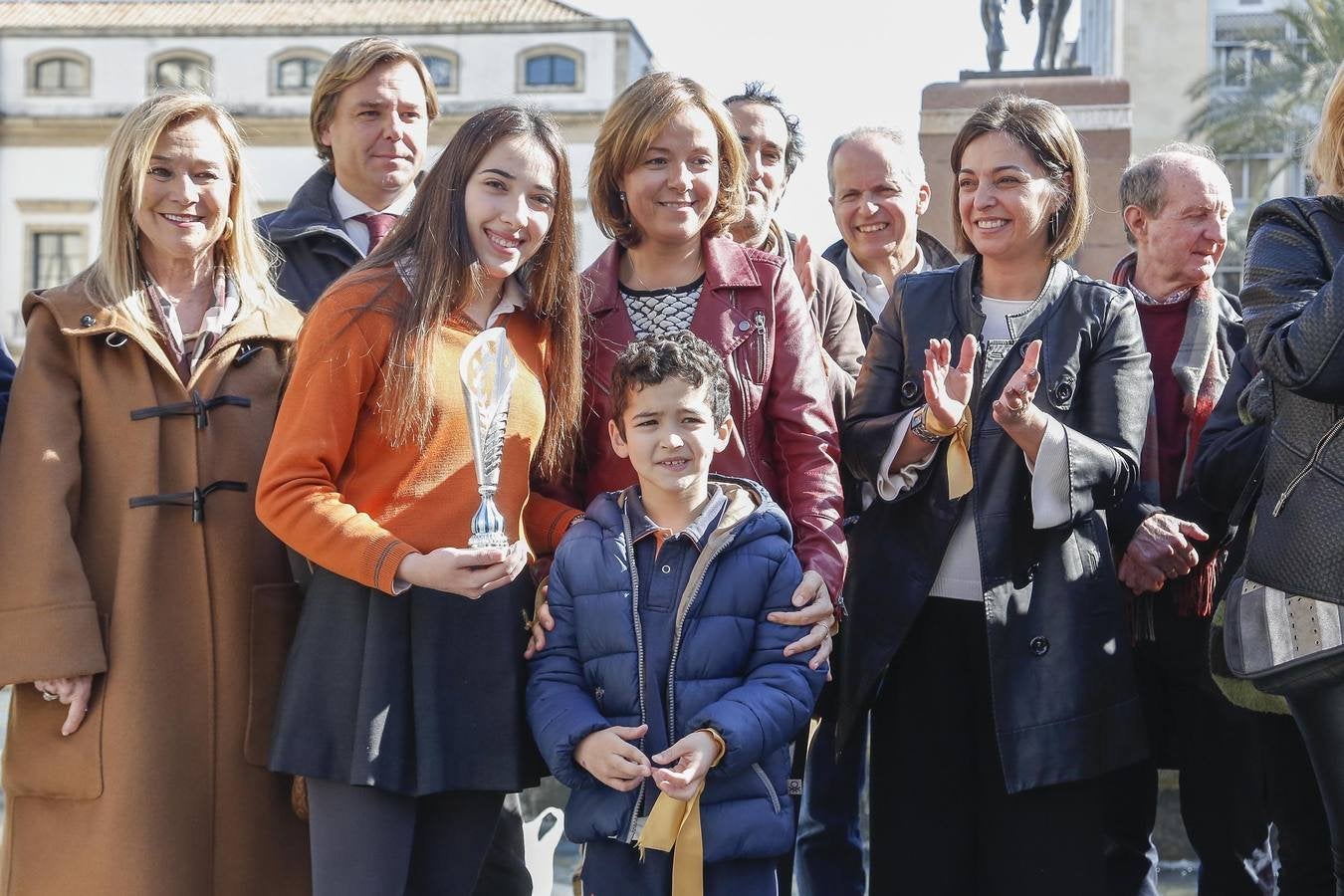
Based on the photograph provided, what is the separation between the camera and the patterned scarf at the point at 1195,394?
343 centimetres

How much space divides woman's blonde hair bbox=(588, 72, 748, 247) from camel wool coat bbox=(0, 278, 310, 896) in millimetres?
838

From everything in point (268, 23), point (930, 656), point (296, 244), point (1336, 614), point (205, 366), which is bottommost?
point (930, 656)

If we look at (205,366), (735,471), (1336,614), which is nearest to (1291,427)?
(1336,614)

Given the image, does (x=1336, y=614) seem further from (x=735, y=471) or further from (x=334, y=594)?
(x=334, y=594)

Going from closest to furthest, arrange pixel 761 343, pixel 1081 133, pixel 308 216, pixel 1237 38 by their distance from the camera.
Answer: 1. pixel 761 343
2. pixel 308 216
3. pixel 1081 133
4. pixel 1237 38

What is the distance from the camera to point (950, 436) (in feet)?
10.4

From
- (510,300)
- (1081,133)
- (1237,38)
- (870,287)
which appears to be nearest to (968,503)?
(510,300)

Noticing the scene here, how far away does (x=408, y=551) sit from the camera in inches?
108

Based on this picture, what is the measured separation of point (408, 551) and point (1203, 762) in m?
2.06

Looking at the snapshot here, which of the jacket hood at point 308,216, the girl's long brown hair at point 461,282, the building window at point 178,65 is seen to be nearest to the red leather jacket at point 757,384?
the girl's long brown hair at point 461,282

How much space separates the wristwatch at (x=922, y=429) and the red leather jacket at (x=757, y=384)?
0.68ft

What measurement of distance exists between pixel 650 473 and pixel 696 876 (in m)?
0.78

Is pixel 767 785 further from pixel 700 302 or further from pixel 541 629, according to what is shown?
pixel 700 302

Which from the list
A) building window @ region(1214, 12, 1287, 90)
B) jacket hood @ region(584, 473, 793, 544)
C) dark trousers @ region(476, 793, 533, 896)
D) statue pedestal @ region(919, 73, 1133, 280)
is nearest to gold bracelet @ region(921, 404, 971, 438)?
jacket hood @ region(584, 473, 793, 544)
